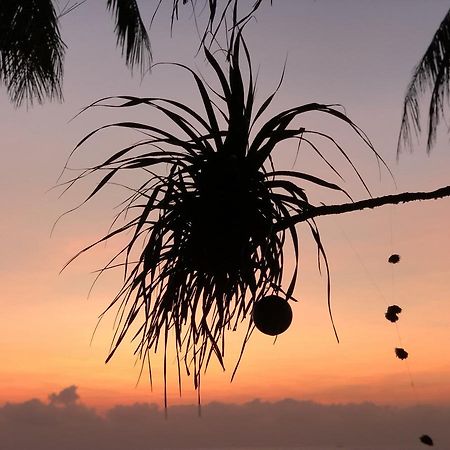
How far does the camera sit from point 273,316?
95.3 inches

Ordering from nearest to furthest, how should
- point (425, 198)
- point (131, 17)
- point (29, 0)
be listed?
point (425, 198) → point (29, 0) → point (131, 17)

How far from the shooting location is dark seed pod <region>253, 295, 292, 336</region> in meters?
2.42

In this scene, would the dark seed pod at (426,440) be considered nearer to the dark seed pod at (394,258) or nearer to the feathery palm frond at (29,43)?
the dark seed pod at (394,258)

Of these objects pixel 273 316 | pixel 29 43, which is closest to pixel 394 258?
pixel 273 316

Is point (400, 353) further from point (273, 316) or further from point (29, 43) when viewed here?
point (29, 43)

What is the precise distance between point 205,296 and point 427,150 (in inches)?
212

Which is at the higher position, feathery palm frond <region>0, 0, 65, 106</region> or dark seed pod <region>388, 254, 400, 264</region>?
feathery palm frond <region>0, 0, 65, 106</region>

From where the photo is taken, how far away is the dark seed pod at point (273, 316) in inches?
95.1

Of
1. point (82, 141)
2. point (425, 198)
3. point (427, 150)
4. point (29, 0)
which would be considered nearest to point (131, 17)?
point (29, 0)

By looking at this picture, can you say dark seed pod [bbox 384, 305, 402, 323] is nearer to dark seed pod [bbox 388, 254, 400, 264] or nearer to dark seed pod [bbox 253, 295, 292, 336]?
dark seed pod [bbox 388, 254, 400, 264]

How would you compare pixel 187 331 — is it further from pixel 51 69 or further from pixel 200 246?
pixel 51 69

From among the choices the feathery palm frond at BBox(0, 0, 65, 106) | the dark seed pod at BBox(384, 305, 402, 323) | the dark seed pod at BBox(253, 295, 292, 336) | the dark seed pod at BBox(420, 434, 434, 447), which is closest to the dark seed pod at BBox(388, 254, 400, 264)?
the dark seed pod at BBox(384, 305, 402, 323)

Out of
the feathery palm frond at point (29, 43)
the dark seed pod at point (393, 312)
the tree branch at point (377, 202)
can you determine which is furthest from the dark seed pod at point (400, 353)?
the feathery palm frond at point (29, 43)

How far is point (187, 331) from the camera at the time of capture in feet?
8.85
